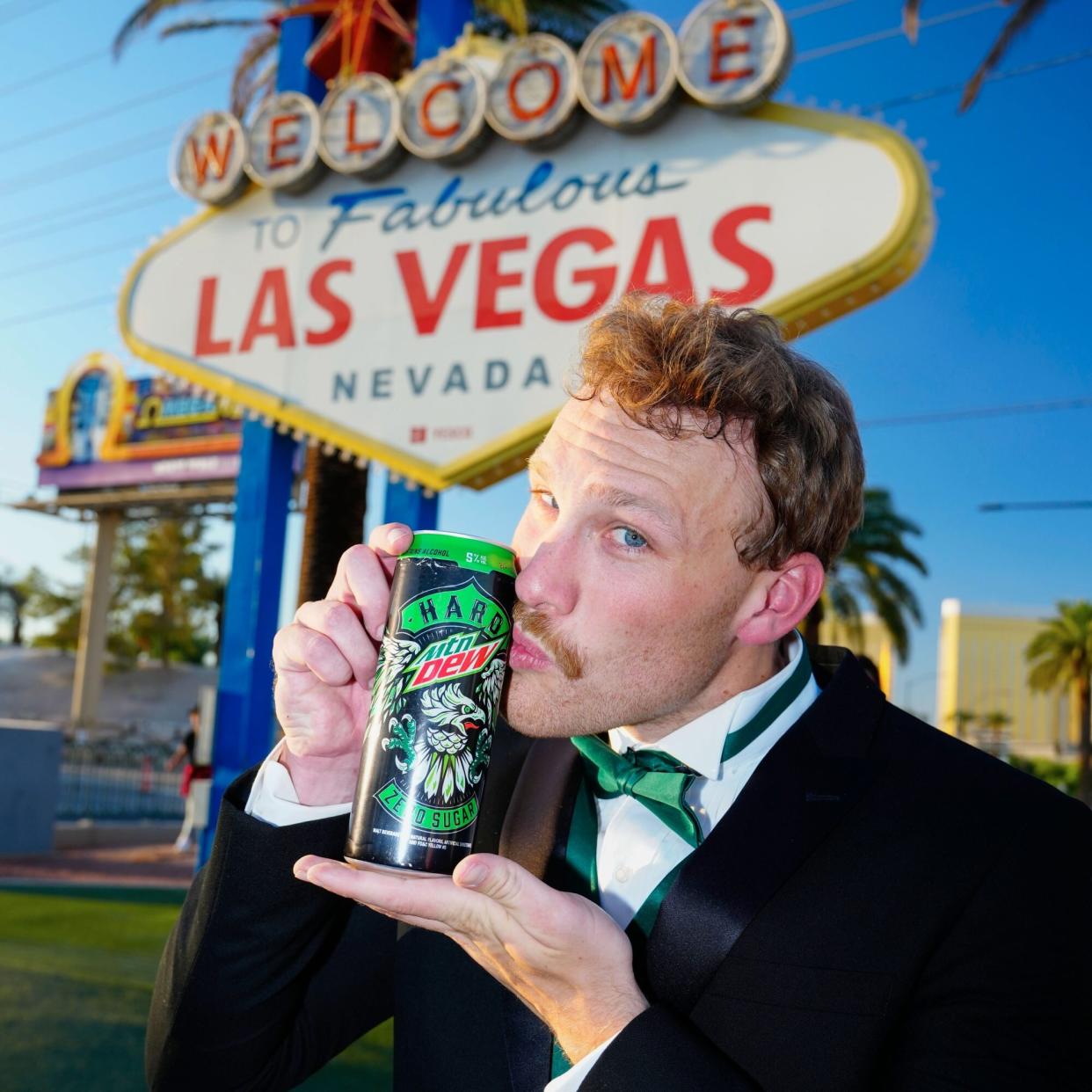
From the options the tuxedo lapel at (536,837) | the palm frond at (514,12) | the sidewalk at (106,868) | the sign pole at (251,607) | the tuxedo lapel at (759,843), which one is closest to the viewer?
the tuxedo lapel at (759,843)

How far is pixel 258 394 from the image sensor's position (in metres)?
6.79

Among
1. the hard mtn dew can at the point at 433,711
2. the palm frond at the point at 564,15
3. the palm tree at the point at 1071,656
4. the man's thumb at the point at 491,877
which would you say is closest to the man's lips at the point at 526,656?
the hard mtn dew can at the point at 433,711

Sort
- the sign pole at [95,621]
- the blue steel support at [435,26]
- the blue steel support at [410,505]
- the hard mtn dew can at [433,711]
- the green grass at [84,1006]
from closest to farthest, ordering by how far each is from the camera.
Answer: the hard mtn dew can at [433,711] < the green grass at [84,1006] < the blue steel support at [410,505] < the blue steel support at [435,26] < the sign pole at [95,621]

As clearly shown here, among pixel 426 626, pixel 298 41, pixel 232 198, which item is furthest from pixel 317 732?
pixel 298 41

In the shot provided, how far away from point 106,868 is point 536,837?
9.31 m

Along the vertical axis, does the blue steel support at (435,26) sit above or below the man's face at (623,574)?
above

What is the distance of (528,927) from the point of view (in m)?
1.17

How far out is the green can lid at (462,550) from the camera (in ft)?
4.30

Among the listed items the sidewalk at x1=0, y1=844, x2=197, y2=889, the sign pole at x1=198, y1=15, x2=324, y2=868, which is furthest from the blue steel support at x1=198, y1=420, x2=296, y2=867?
the sidewalk at x1=0, y1=844, x2=197, y2=889

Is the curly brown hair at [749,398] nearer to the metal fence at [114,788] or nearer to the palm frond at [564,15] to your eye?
the palm frond at [564,15]

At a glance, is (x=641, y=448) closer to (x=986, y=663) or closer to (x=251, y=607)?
(x=251, y=607)

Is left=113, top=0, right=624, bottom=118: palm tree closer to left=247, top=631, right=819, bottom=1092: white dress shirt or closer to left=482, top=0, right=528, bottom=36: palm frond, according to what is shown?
left=482, top=0, right=528, bottom=36: palm frond

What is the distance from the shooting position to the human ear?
168 cm

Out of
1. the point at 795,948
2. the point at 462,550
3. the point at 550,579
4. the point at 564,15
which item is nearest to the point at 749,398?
the point at 550,579
